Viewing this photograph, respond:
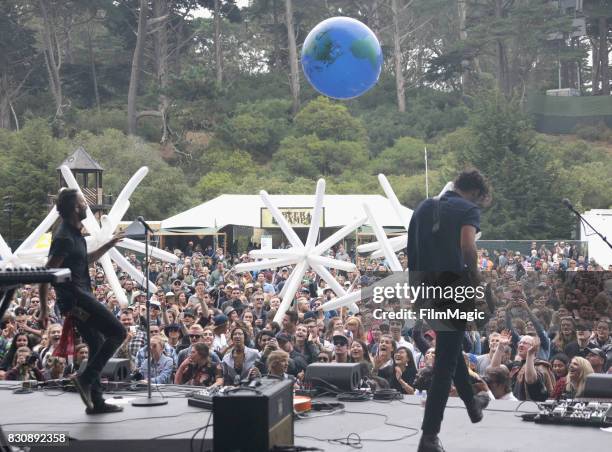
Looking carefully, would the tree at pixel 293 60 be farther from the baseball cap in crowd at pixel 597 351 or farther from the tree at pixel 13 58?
the baseball cap in crowd at pixel 597 351

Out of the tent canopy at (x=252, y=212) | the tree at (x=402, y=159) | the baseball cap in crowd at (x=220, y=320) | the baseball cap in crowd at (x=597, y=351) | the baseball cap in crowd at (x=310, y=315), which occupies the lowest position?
the baseball cap in crowd at (x=597, y=351)

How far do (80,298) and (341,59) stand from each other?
193 inches

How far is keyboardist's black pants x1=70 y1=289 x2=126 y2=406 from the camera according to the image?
625cm

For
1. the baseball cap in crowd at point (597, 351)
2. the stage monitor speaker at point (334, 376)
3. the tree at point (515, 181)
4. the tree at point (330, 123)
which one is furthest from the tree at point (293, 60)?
the stage monitor speaker at point (334, 376)

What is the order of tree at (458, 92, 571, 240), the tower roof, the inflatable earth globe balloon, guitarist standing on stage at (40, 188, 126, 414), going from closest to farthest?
guitarist standing on stage at (40, 188, 126, 414)
the inflatable earth globe balloon
the tower roof
tree at (458, 92, 571, 240)

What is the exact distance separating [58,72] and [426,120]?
20885mm

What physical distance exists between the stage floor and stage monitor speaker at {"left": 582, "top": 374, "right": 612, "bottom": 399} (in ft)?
1.29

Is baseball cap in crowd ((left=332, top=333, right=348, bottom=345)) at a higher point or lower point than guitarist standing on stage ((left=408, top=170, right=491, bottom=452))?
lower

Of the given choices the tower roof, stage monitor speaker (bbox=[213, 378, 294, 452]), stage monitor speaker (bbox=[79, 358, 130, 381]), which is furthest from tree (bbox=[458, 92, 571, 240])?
stage monitor speaker (bbox=[213, 378, 294, 452])

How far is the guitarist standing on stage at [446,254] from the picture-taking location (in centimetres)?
530

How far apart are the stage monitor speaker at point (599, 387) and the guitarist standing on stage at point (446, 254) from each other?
4.97 ft

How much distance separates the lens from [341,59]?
1033cm

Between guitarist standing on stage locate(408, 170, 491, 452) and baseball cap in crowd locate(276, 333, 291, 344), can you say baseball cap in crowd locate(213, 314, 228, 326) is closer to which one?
baseball cap in crowd locate(276, 333, 291, 344)

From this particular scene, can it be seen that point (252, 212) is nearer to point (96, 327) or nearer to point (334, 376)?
point (334, 376)
